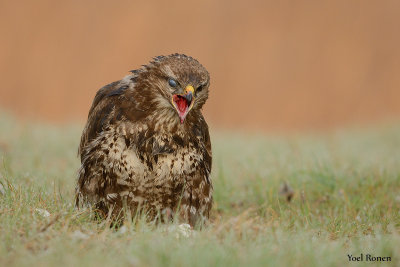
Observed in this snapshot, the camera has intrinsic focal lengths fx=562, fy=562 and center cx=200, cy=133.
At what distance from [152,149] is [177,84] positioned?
49 centimetres

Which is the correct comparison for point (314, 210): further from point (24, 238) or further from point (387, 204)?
point (24, 238)

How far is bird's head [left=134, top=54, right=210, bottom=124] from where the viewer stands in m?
3.78

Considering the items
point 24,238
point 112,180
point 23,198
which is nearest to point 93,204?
point 112,180

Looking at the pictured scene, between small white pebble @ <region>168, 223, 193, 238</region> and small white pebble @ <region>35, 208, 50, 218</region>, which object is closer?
small white pebble @ <region>168, 223, 193, 238</region>

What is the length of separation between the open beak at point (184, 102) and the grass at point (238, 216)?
0.78 meters

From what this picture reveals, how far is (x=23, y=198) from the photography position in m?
3.71

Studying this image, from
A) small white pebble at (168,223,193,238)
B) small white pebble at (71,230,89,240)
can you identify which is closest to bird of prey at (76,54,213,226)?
small white pebble at (168,223,193,238)

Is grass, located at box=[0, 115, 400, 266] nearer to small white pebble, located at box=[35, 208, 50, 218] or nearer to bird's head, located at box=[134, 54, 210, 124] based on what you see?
small white pebble, located at box=[35, 208, 50, 218]

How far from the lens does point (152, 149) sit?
3.92 meters

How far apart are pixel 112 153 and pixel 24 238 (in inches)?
40.3

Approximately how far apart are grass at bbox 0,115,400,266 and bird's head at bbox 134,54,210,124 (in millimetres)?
819

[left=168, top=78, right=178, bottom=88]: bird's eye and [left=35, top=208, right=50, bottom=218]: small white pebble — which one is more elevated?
[left=168, top=78, right=178, bottom=88]: bird's eye

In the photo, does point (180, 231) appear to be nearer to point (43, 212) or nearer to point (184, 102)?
point (43, 212)

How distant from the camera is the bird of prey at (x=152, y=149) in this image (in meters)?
3.86
